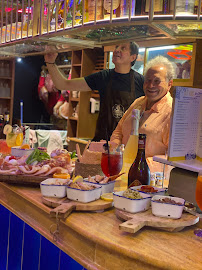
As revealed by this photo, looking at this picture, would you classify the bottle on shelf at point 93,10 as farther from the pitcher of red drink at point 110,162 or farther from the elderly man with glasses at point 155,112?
the pitcher of red drink at point 110,162

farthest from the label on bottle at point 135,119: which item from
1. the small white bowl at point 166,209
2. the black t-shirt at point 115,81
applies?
the black t-shirt at point 115,81

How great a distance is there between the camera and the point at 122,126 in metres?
3.14

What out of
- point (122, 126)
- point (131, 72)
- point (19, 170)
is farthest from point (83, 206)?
point (131, 72)

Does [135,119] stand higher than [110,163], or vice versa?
[135,119]

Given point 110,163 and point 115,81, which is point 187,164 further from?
point 115,81

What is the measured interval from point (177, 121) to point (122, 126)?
1.50 meters

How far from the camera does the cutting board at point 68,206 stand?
4.90 ft

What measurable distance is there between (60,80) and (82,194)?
8.63 feet

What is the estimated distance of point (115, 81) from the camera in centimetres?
386

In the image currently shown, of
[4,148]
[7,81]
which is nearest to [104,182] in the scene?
[4,148]

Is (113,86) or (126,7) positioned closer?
(126,7)

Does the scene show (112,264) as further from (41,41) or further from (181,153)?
(41,41)

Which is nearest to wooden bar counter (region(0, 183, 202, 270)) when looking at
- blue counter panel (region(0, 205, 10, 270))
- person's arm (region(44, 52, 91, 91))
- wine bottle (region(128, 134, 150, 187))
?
wine bottle (region(128, 134, 150, 187))

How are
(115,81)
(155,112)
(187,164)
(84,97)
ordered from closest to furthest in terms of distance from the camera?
(187,164)
(155,112)
(115,81)
(84,97)
